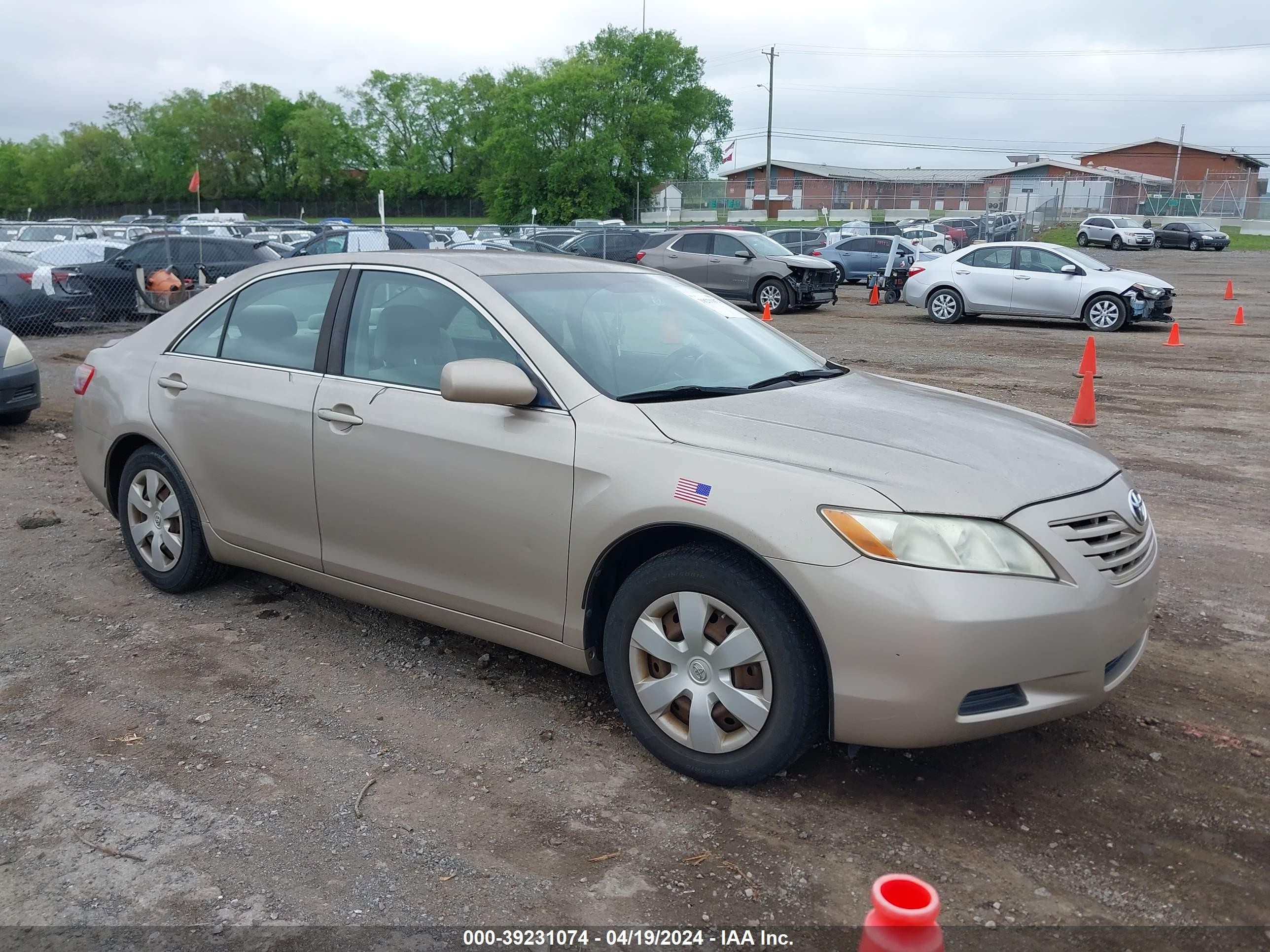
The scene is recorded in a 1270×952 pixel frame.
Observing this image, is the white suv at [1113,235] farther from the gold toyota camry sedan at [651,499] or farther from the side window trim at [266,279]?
the side window trim at [266,279]

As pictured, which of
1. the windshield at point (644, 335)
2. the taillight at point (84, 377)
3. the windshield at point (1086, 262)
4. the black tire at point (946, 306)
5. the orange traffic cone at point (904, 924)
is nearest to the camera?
the orange traffic cone at point (904, 924)

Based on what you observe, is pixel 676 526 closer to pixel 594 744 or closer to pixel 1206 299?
pixel 594 744

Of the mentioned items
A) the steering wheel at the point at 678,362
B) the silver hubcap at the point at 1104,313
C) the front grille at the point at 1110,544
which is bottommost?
the silver hubcap at the point at 1104,313

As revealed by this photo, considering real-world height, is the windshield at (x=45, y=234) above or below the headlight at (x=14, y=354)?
above

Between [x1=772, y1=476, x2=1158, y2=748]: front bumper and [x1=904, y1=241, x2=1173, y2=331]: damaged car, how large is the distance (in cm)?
1614

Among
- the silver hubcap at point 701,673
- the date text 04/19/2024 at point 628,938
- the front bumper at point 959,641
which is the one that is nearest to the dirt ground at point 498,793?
the date text 04/19/2024 at point 628,938

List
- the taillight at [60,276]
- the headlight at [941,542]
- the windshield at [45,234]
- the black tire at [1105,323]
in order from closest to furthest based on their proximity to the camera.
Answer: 1. the headlight at [941,542]
2. the taillight at [60,276]
3. the black tire at [1105,323]
4. the windshield at [45,234]

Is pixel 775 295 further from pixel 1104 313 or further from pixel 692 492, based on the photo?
pixel 692 492

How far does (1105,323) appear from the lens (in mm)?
17766

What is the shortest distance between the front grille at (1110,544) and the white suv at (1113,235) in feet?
158

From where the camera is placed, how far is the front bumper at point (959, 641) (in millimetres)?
2936

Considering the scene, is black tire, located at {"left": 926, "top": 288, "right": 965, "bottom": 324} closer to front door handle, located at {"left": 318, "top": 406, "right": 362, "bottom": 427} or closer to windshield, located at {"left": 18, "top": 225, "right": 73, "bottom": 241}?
front door handle, located at {"left": 318, "top": 406, "right": 362, "bottom": 427}

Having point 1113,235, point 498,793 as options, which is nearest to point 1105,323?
point 498,793

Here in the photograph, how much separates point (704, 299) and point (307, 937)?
307 centimetres
